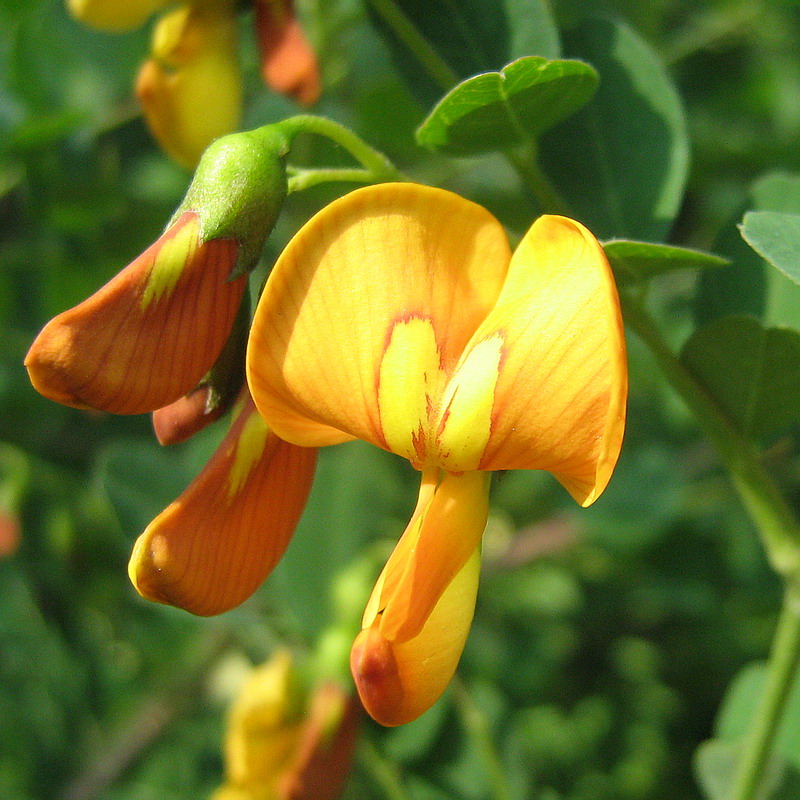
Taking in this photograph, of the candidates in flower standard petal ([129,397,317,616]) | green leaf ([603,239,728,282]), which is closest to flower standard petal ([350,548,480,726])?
flower standard petal ([129,397,317,616])

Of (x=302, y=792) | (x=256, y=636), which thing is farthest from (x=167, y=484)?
(x=302, y=792)

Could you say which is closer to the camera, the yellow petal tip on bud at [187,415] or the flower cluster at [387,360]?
the flower cluster at [387,360]

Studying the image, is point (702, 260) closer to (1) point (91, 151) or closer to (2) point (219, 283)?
(2) point (219, 283)

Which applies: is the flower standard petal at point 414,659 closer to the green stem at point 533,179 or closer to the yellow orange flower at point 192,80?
the green stem at point 533,179

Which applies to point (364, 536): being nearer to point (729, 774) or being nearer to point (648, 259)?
point (729, 774)

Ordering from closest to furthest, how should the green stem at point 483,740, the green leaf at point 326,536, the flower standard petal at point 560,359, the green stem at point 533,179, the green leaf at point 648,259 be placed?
the flower standard petal at point 560,359, the green leaf at point 648,259, the green stem at point 533,179, the green stem at point 483,740, the green leaf at point 326,536

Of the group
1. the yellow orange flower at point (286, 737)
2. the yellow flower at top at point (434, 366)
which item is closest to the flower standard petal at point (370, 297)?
the yellow flower at top at point (434, 366)

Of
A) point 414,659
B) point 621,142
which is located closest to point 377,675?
point 414,659

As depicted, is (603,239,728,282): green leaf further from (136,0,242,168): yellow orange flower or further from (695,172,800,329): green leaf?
(136,0,242,168): yellow orange flower
